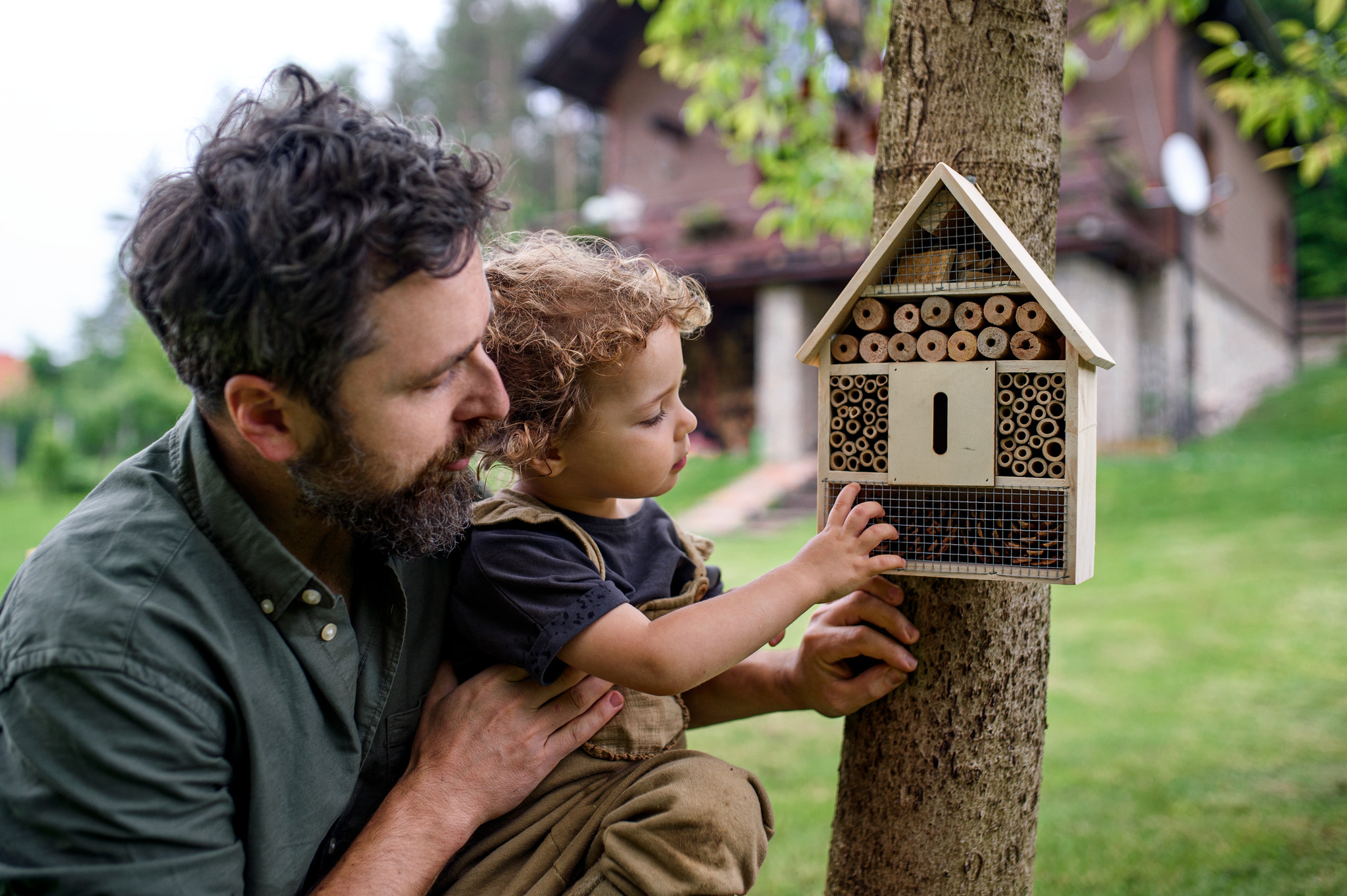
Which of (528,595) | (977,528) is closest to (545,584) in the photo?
(528,595)

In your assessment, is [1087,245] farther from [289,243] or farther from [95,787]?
[95,787]

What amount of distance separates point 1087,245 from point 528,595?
36.0 feet

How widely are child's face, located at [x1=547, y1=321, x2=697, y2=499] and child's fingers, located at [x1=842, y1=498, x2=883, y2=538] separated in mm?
398

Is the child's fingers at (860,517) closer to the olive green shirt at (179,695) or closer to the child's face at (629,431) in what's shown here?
the child's face at (629,431)

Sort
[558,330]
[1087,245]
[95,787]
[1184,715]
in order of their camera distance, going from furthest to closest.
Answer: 1. [1087,245]
2. [1184,715]
3. [558,330]
4. [95,787]

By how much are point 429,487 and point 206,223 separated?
540mm

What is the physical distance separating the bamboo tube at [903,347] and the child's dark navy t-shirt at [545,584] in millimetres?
645

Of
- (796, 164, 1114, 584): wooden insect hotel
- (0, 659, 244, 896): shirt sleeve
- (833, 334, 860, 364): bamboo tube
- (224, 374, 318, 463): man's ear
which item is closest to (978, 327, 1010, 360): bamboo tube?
(796, 164, 1114, 584): wooden insect hotel

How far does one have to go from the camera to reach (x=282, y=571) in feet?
5.34

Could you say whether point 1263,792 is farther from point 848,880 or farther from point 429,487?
point 429,487

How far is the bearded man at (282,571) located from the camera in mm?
1401

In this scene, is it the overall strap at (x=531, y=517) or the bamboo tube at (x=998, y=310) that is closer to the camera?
the bamboo tube at (x=998, y=310)

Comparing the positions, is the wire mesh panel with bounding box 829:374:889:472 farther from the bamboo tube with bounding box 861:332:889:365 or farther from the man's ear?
the man's ear

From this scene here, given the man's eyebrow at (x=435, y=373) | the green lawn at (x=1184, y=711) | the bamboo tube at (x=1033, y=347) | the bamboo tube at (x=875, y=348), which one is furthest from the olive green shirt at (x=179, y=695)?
the green lawn at (x=1184, y=711)
